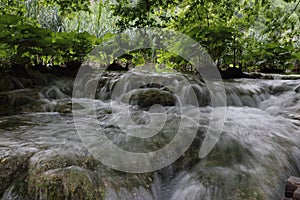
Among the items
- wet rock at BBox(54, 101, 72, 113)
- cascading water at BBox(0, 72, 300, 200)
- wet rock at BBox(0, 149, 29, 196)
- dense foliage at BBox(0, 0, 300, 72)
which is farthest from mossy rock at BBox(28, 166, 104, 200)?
dense foliage at BBox(0, 0, 300, 72)

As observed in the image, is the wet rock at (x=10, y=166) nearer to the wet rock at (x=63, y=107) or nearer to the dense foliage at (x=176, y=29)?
the wet rock at (x=63, y=107)

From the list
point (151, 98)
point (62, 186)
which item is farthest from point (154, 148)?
point (151, 98)

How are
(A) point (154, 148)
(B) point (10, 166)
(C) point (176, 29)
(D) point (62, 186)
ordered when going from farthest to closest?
(C) point (176, 29) < (A) point (154, 148) < (B) point (10, 166) < (D) point (62, 186)

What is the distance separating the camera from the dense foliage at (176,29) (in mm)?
3982

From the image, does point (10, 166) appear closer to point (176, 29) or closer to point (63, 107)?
point (63, 107)

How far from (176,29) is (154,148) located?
4156 mm

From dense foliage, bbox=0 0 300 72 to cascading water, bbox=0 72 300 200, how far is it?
3.26 ft

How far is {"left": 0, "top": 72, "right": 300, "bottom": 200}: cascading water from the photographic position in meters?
1.49

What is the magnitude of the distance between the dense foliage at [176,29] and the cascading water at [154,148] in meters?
0.99

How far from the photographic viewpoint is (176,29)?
548cm

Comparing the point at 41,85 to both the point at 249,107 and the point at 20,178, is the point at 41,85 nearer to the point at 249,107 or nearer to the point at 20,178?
the point at 20,178

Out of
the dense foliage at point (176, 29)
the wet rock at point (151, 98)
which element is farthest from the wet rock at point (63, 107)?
the dense foliage at point (176, 29)

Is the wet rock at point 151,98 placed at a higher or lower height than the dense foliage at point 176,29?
lower

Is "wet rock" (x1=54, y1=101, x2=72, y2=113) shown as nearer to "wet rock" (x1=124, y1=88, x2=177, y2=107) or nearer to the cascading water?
the cascading water
